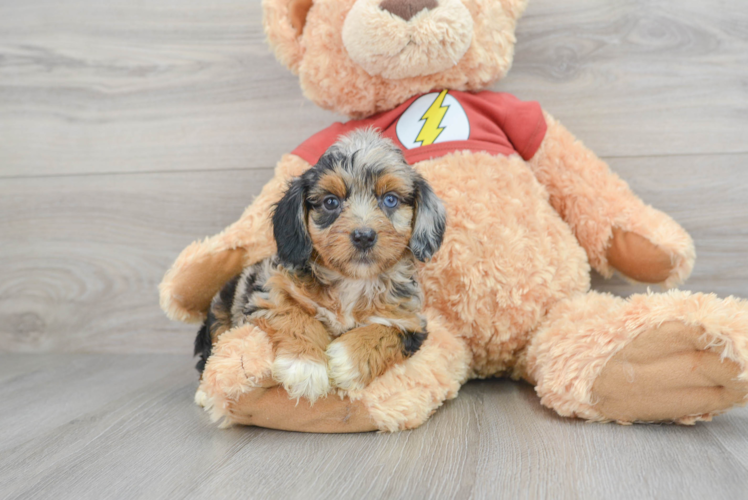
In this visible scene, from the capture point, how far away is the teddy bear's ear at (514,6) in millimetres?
1810

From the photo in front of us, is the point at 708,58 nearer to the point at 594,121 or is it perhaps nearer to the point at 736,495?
the point at 594,121

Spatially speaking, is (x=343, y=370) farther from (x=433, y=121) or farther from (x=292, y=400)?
(x=433, y=121)

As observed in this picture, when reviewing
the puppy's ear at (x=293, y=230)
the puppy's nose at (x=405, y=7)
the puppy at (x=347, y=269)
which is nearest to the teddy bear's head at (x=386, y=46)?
the puppy's nose at (x=405, y=7)

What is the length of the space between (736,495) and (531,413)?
0.54 metres

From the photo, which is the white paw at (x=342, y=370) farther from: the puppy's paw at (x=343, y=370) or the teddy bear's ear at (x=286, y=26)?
the teddy bear's ear at (x=286, y=26)

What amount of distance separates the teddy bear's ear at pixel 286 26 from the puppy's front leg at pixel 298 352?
35.5 inches

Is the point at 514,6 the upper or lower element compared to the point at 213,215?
upper

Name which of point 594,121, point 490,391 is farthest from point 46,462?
point 594,121

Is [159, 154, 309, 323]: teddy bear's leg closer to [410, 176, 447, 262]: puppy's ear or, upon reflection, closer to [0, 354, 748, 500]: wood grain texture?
[0, 354, 748, 500]: wood grain texture

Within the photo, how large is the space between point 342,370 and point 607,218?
1.04 m

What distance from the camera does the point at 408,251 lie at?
5.02 ft

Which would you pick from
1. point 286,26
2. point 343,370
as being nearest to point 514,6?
point 286,26

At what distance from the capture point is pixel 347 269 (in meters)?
1.42

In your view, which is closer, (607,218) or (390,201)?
(390,201)
